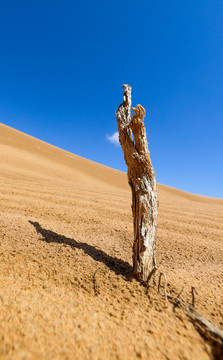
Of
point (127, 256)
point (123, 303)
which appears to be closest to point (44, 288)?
point (123, 303)


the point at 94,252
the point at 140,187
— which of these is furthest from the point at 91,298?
the point at 140,187

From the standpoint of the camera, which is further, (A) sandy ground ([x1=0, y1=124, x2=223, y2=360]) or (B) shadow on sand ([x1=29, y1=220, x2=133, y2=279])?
(B) shadow on sand ([x1=29, y1=220, x2=133, y2=279])

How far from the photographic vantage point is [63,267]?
204 cm

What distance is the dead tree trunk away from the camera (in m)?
1.97

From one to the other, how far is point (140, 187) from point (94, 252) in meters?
1.27

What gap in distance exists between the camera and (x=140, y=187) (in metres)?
2.04

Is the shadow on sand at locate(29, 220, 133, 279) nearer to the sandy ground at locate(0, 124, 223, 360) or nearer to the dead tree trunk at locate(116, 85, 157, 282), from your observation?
the sandy ground at locate(0, 124, 223, 360)

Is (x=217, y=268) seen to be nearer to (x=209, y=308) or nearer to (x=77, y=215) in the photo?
(x=209, y=308)

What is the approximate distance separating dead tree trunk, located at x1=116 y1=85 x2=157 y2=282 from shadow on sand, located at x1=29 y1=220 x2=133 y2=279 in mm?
209

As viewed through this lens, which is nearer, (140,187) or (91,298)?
(91,298)

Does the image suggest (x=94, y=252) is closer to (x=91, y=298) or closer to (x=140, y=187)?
(x=91, y=298)

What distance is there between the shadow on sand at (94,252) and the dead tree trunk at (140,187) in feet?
0.69

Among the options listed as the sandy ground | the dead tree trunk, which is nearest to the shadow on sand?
the sandy ground

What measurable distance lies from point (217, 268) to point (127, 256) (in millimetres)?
1473
